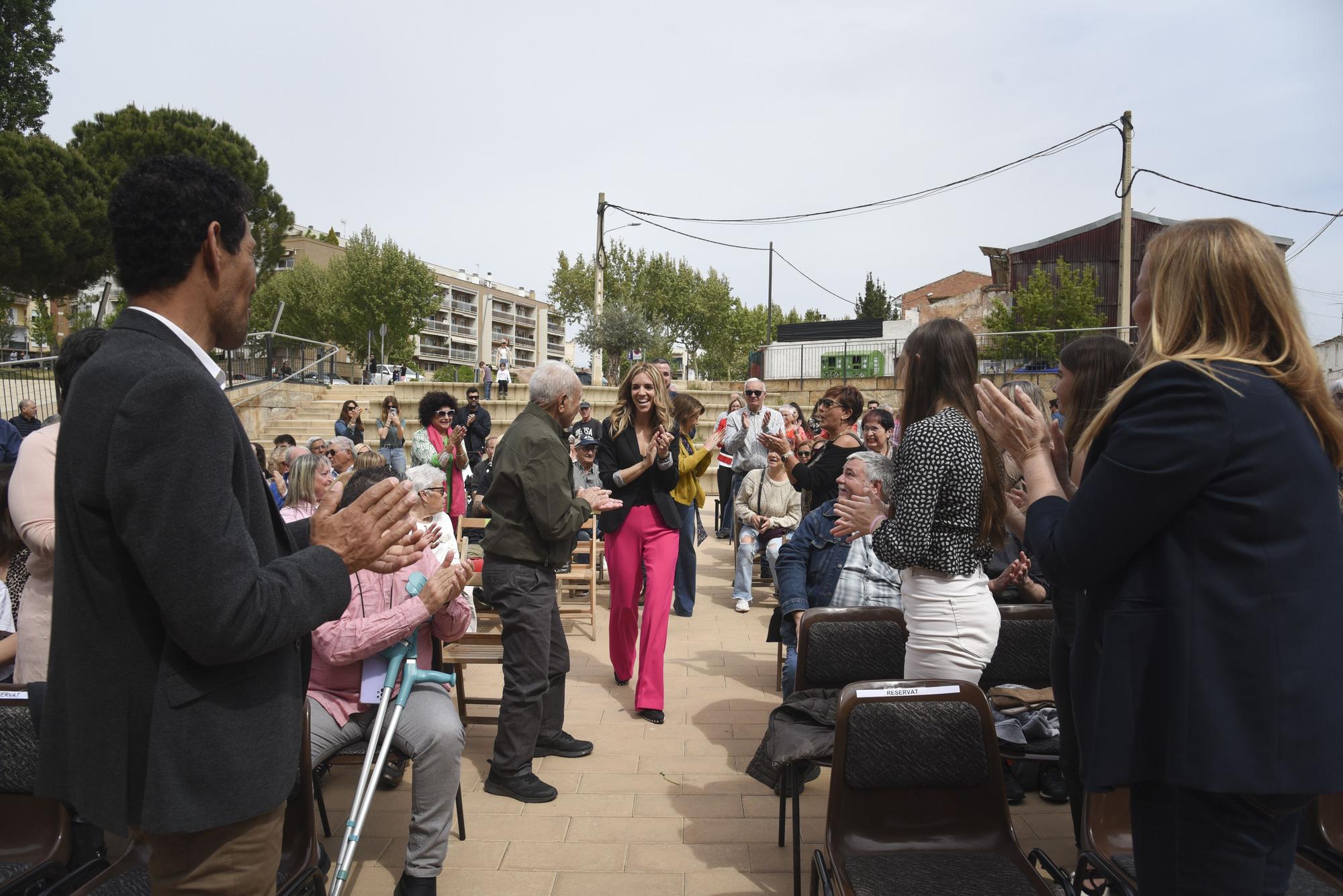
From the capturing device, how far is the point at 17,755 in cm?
258

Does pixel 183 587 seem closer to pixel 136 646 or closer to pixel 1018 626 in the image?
pixel 136 646

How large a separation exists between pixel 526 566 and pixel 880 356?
2103cm

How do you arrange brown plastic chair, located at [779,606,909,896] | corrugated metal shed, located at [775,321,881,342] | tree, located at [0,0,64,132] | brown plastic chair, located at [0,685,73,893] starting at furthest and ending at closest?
corrugated metal shed, located at [775,321,881,342], tree, located at [0,0,64,132], brown plastic chair, located at [779,606,909,896], brown plastic chair, located at [0,685,73,893]

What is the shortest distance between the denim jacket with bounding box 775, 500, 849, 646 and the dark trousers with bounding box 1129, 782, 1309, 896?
309 centimetres

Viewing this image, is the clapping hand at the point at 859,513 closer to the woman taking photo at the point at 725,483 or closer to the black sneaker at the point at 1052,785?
the black sneaker at the point at 1052,785

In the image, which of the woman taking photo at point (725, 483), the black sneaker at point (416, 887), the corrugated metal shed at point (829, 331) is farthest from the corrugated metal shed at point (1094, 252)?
the black sneaker at point (416, 887)

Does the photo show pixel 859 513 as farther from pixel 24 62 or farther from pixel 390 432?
pixel 24 62

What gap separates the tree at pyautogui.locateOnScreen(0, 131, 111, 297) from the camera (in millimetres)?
19578

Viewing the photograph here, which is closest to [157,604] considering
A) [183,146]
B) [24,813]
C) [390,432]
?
[24,813]

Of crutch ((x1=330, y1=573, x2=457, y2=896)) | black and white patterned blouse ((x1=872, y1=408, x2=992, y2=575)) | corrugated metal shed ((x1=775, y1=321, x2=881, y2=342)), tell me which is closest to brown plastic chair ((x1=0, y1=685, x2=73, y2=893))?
crutch ((x1=330, y1=573, x2=457, y2=896))

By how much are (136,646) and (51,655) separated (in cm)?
22

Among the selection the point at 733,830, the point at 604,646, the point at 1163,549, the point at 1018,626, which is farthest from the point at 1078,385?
the point at 604,646

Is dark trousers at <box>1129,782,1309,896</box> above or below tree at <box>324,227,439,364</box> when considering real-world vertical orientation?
below

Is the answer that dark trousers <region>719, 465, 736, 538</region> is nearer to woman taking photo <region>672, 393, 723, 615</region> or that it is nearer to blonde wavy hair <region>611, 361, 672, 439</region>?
woman taking photo <region>672, 393, 723, 615</region>
